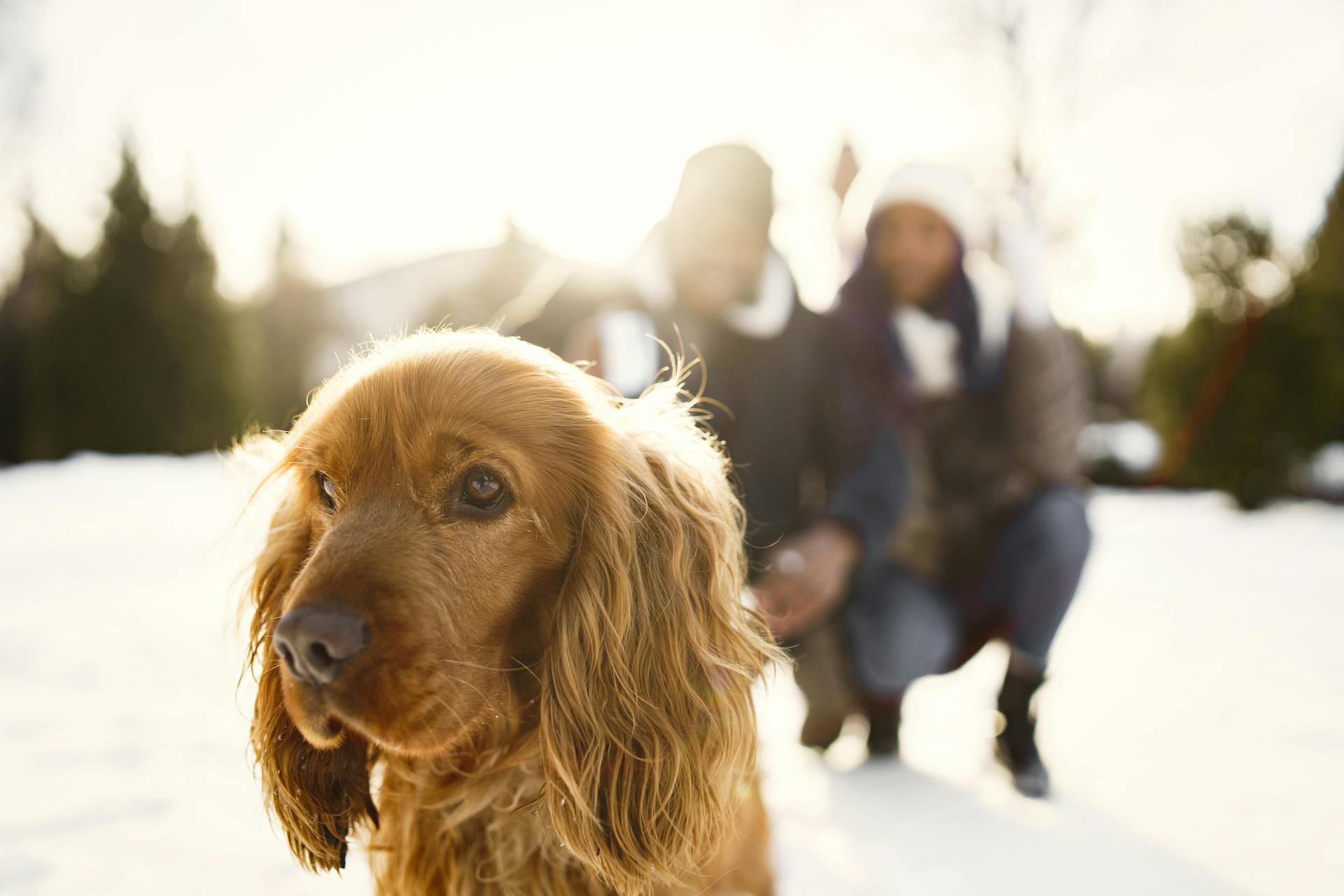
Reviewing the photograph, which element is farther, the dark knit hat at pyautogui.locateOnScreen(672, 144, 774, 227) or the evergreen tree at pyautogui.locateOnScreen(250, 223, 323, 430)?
the evergreen tree at pyautogui.locateOnScreen(250, 223, 323, 430)

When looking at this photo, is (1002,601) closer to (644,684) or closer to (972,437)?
(972,437)

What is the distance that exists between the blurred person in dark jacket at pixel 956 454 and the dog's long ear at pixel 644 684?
1.32 metres

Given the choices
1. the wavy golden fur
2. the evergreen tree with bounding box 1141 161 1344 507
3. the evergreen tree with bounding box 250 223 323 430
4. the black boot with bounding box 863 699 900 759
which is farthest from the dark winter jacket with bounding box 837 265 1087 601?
the evergreen tree with bounding box 250 223 323 430

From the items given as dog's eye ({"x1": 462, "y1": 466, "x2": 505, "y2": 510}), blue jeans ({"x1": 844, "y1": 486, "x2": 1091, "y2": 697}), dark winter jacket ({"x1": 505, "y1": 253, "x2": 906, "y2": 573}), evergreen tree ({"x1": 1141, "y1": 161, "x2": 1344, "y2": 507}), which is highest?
dog's eye ({"x1": 462, "y1": 466, "x2": 505, "y2": 510})

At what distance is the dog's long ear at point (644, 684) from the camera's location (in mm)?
1373

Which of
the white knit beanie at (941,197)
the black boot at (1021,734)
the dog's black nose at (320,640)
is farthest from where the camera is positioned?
the white knit beanie at (941,197)

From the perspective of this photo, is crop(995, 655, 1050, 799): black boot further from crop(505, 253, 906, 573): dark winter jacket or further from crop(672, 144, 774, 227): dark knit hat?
crop(672, 144, 774, 227): dark knit hat

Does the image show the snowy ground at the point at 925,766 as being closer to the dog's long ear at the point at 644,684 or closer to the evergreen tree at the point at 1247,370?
the dog's long ear at the point at 644,684

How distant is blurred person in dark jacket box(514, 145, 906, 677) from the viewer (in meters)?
2.63

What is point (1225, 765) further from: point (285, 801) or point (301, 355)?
point (301, 355)

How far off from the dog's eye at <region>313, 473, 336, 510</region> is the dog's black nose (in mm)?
345

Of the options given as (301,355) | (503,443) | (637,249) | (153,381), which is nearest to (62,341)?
(153,381)

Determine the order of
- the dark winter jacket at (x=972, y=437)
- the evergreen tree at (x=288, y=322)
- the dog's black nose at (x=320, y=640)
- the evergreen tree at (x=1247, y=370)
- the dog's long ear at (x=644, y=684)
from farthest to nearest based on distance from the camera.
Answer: the evergreen tree at (x=288, y=322) < the evergreen tree at (x=1247, y=370) < the dark winter jacket at (x=972, y=437) < the dog's long ear at (x=644, y=684) < the dog's black nose at (x=320, y=640)

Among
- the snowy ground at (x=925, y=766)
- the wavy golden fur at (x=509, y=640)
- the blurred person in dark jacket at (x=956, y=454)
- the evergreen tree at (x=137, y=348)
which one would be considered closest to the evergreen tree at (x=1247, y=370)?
the snowy ground at (x=925, y=766)
